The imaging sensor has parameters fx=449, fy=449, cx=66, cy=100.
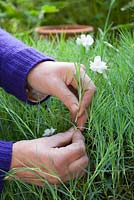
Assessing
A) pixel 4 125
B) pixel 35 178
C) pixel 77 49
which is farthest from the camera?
pixel 77 49

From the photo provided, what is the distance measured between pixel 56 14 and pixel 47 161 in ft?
6.65

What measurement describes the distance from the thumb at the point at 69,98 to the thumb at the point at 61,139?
0.12 ft

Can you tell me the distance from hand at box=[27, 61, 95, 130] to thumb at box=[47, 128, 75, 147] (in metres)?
0.03

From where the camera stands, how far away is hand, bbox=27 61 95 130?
0.70 metres

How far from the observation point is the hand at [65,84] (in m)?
0.70

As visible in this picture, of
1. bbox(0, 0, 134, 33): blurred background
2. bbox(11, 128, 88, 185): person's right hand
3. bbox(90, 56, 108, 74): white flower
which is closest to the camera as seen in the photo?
bbox(11, 128, 88, 185): person's right hand

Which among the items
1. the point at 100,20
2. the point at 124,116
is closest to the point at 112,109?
the point at 124,116

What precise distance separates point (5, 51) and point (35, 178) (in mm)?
272

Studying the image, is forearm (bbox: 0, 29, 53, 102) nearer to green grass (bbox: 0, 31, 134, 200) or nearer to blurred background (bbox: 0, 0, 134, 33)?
green grass (bbox: 0, 31, 134, 200)

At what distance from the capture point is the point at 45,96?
2.59 ft

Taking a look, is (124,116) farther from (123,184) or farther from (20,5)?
(20,5)

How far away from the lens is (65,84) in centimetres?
73

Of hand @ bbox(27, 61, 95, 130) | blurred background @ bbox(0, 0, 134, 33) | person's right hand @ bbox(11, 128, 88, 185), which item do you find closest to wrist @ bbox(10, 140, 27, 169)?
person's right hand @ bbox(11, 128, 88, 185)

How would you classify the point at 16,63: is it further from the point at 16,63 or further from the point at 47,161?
the point at 47,161
